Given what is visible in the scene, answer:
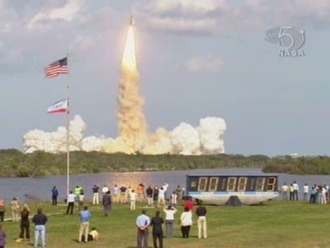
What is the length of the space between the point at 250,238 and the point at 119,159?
482 ft

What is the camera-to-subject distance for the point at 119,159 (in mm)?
184625

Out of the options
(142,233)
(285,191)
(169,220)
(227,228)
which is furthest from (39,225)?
(285,191)

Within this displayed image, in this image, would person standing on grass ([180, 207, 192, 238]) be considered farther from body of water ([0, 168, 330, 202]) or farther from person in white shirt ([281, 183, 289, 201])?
body of water ([0, 168, 330, 202])

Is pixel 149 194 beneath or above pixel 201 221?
above

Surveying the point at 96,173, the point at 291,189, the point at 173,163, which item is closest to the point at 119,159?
the point at 96,173

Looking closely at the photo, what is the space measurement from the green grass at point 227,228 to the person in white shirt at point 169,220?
405 millimetres

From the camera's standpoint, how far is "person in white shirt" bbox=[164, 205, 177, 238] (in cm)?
3662

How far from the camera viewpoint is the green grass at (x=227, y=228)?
36.3 metres

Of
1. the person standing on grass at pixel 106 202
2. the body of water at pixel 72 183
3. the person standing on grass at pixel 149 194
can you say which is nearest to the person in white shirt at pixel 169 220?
the person standing on grass at pixel 106 202

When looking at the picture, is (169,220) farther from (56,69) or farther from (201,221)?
(56,69)

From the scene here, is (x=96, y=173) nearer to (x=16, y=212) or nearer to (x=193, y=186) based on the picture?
(x=193, y=186)

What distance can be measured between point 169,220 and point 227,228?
19.7 feet

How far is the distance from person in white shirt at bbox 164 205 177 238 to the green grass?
41 centimetres

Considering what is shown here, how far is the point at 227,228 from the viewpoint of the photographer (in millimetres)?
42719
